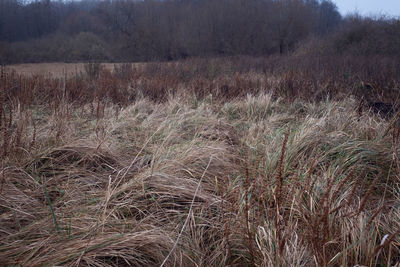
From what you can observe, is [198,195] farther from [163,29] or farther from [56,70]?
[163,29]

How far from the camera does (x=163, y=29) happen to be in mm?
29891

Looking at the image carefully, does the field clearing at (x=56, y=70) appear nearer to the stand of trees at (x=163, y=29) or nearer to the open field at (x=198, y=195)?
the open field at (x=198, y=195)

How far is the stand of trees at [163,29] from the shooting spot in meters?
25.6

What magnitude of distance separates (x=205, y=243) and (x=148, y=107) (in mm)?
3368

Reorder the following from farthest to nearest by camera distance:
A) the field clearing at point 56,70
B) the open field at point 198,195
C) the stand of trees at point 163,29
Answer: the stand of trees at point 163,29 → the field clearing at point 56,70 → the open field at point 198,195

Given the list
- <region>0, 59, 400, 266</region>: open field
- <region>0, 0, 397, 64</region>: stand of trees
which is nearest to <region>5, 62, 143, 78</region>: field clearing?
<region>0, 59, 400, 266</region>: open field

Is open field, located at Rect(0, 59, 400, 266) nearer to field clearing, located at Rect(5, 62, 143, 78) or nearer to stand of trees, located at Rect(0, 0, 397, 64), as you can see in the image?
field clearing, located at Rect(5, 62, 143, 78)

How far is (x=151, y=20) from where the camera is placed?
31453 mm

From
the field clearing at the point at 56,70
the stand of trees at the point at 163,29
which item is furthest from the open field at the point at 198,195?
the stand of trees at the point at 163,29

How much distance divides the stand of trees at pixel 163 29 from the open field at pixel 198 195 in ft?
65.2

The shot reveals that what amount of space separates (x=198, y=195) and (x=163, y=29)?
31.0m

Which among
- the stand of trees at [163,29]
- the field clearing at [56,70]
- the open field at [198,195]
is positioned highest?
the stand of trees at [163,29]

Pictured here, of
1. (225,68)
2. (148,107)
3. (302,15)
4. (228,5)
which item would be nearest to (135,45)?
Result: (228,5)

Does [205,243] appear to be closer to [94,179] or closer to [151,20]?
[94,179]
